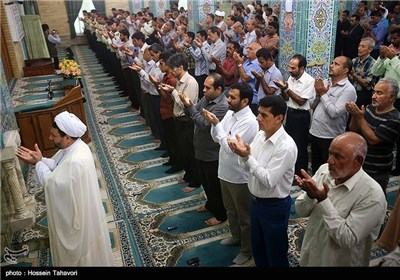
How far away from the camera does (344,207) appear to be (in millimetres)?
2051

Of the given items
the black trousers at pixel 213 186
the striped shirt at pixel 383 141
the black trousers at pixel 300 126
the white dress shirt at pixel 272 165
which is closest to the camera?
the white dress shirt at pixel 272 165

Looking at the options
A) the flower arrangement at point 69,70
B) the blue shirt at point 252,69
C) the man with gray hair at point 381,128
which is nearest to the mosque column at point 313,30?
the blue shirt at point 252,69

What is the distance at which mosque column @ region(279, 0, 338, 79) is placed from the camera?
15.9 ft

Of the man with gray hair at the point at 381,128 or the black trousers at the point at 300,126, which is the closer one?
the man with gray hair at the point at 381,128

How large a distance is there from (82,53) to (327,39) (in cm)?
1170

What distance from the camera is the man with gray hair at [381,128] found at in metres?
2.95

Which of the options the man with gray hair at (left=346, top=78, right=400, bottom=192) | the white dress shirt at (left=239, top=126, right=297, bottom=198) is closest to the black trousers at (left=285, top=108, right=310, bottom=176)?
the man with gray hair at (left=346, top=78, right=400, bottom=192)

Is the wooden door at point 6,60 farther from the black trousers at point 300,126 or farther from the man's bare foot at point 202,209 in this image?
the black trousers at point 300,126

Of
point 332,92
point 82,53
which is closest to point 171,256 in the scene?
point 332,92

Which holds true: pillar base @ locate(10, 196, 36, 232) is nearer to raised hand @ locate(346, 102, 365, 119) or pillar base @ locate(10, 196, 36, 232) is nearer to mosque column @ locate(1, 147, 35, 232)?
mosque column @ locate(1, 147, 35, 232)

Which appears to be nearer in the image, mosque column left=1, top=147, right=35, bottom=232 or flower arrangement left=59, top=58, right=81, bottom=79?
mosque column left=1, top=147, right=35, bottom=232

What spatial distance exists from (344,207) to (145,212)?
2467 millimetres

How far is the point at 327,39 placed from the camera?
195 inches

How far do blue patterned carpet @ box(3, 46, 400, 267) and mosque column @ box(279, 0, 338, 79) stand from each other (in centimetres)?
177
